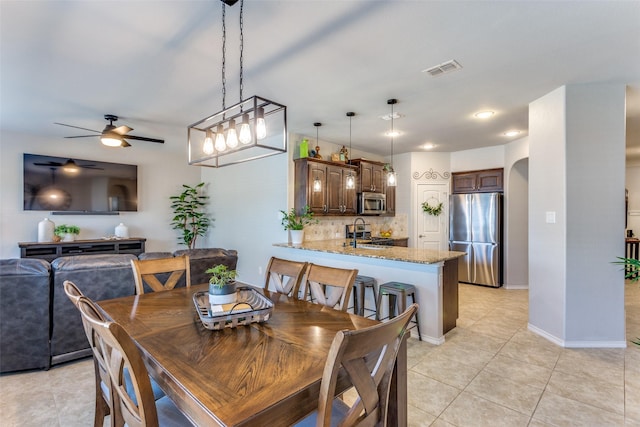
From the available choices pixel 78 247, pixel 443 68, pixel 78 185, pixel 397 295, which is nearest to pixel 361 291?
pixel 397 295

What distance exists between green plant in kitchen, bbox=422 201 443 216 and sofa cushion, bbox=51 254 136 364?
17.2 feet

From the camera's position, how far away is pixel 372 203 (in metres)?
5.79

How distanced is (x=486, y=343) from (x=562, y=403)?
1008 millimetres

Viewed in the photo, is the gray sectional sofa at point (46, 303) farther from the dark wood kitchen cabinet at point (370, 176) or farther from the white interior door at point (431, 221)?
the white interior door at point (431, 221)

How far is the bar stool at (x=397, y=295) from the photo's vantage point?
121 inches

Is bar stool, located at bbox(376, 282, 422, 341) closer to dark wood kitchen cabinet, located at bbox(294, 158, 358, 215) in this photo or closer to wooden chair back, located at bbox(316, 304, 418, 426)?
wooden chair back, located at bbox(316, 304, 418, 426)

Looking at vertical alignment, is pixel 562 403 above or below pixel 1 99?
below

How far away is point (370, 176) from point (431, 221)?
1695 mm

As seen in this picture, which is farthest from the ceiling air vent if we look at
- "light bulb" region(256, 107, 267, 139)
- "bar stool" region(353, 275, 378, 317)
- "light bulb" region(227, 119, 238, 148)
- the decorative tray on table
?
the decorative tray on table

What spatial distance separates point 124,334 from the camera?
104 cm

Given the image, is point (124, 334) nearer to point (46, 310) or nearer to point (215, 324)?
point (215, 324)

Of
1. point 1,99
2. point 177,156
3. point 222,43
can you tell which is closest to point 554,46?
point 222,43

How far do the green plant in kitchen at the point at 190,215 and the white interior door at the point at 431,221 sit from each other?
4503mm

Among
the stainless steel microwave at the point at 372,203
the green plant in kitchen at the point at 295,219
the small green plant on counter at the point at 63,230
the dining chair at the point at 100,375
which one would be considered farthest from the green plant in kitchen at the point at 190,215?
the dining chair at the point at 100,375
